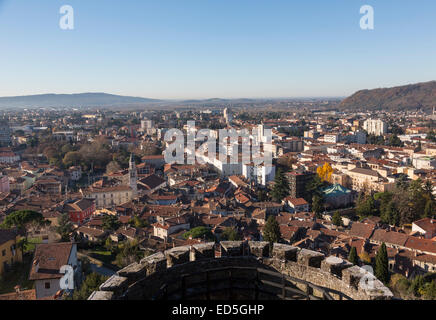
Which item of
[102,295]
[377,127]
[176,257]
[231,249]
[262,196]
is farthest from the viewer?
[377,127]

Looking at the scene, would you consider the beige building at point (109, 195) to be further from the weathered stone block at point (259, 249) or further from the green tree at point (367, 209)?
the weathered stone block at point (259, 249)

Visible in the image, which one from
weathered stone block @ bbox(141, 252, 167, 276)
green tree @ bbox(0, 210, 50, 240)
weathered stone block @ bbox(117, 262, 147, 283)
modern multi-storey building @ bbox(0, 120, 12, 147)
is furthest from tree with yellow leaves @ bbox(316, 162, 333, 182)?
modern multi-storey building @ bbox(0, 120, 12, 147)

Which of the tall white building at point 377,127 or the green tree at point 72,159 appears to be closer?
the green tree at point 72,159

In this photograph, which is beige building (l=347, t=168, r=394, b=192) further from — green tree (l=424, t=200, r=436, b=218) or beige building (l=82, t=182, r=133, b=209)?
beige building (l=82, t=182, r=133, b=209)

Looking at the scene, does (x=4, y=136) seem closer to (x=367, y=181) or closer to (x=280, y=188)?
(x=280, y=188)

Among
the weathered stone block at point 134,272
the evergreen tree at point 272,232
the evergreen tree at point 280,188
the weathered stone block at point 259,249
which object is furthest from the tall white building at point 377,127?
the weathered stone block at point 134,272

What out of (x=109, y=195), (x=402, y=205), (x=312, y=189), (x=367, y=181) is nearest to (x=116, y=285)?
(x=402, y=205)
